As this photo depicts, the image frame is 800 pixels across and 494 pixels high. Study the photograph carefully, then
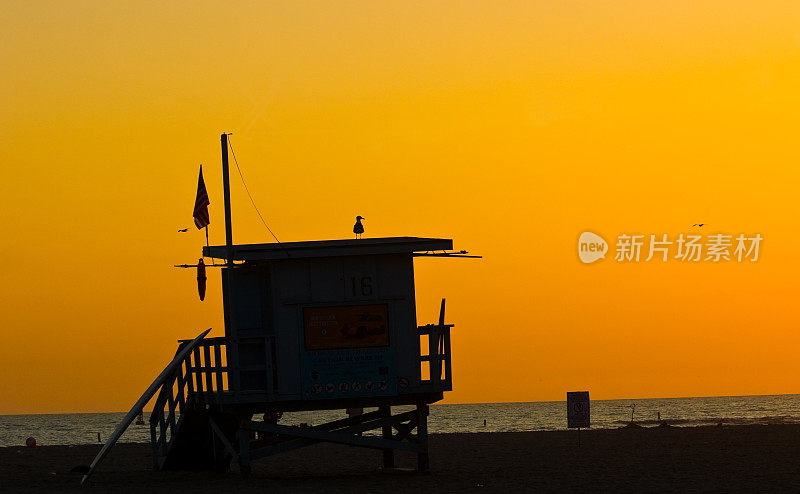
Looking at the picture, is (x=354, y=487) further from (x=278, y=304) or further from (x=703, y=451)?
(x=703, y=451)

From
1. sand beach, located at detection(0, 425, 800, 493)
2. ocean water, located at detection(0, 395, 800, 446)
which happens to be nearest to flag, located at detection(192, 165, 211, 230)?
sand beach, located at detection(0, 425, 800, 493)

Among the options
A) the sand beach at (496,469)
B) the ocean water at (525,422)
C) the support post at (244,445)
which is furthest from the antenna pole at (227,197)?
the ocean water at (525,422)

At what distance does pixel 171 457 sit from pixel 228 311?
435 cm

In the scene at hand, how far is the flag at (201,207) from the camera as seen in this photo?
28.3 metres

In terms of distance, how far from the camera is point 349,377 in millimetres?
26938

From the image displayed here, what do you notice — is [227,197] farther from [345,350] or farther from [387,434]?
[387,434]

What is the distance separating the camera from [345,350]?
1059 inches

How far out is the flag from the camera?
92.9 ft

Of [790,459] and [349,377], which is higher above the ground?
[349,377]

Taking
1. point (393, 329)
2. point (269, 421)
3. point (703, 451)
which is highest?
point (393, 329)

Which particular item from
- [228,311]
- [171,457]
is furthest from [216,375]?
[171,457]

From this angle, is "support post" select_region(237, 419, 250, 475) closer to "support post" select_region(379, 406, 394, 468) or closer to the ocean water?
"support post" select_region(379, 406, 394, 468)

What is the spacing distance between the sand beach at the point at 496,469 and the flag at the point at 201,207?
221 inches

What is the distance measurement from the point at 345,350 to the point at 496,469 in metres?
6.57
